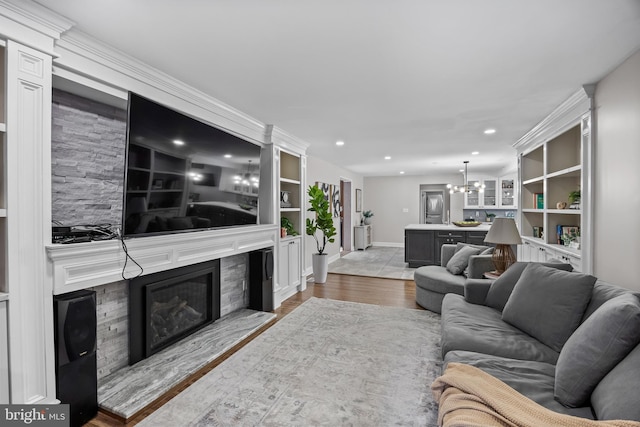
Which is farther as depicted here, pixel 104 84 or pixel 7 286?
pixel 104 84

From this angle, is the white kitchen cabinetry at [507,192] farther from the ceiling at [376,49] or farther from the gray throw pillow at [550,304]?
the gray throw pillow at [550,304]

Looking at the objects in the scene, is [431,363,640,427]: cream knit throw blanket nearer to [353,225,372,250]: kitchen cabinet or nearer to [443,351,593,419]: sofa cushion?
[443,351,593,419]: sofa cushion

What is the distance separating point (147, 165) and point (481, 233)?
6048 millimetres

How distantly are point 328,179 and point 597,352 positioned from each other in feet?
20.3

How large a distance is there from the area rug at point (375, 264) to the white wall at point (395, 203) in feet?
3.48

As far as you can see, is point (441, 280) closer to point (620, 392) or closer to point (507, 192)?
point (620, 392)

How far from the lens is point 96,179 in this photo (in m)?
2.30

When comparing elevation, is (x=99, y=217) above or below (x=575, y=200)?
below

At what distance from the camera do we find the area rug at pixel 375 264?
20.0 ft

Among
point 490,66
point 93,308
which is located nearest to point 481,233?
point 490,66

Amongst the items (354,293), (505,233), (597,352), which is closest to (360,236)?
(354,293)

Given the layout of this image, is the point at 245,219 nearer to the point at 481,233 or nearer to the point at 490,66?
the point at 490,66

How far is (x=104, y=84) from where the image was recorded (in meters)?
2.15

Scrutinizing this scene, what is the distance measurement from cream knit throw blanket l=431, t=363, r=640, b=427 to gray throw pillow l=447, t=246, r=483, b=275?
2.69 meters
